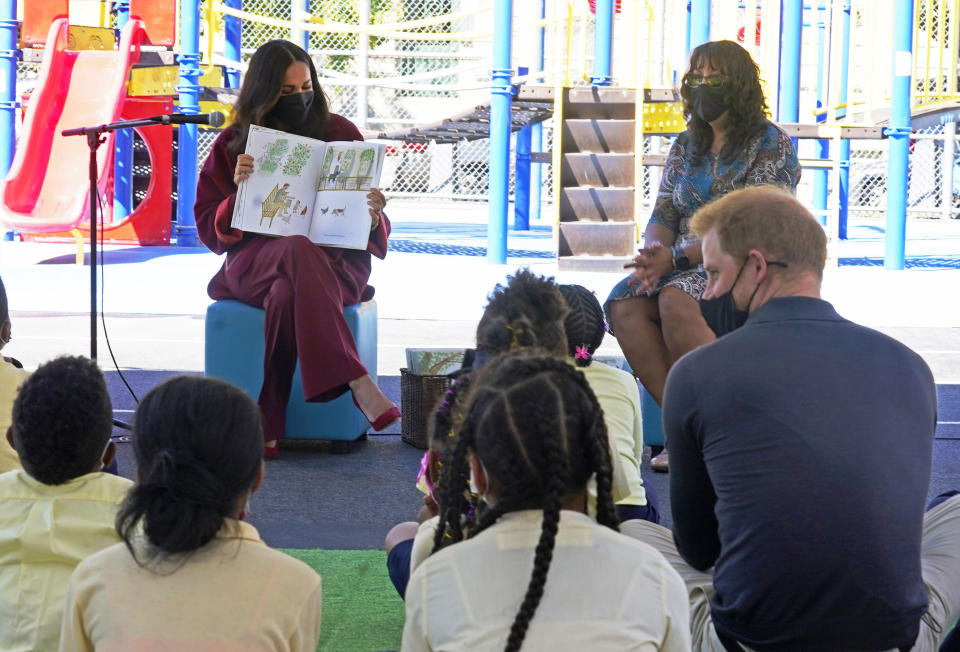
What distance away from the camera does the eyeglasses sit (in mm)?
4160

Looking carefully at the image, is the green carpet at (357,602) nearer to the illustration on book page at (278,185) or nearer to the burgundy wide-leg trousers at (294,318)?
the burgundy wide-leg trousers at (294,318)

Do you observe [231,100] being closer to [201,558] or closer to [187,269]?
[187,269]

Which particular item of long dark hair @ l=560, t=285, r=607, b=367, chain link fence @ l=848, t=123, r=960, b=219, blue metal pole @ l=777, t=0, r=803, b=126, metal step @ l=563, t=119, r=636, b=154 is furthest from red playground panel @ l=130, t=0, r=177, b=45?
chain link fence @ l=848, t=123, r=960, b=219

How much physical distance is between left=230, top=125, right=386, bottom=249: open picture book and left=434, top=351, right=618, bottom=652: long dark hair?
284cm

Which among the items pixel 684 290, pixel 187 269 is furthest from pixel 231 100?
pixel 684 290

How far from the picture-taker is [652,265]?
407 centimetres

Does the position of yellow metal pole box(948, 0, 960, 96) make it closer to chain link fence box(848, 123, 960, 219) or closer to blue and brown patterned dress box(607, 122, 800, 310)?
chain link fence box(848, 123, 960, 219)

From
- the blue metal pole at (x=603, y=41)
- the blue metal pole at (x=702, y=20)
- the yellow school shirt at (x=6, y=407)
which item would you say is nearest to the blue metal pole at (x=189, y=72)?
the blue metal pole at (x=603, y=41)

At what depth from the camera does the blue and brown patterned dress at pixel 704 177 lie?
13.5 feet

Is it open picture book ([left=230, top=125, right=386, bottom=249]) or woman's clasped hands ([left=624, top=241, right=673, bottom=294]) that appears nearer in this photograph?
woman's clasped hands ([left=624, top=241, right=673, bottom=294])

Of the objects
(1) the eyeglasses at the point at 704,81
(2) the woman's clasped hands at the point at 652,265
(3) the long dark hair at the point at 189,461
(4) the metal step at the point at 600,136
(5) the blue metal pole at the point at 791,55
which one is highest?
(5) the blue metal pole at the point at 791,55

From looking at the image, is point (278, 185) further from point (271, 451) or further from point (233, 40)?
point (233, 40)

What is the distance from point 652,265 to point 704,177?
0.43 metres

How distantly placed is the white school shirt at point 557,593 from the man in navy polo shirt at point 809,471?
15.2 inches
